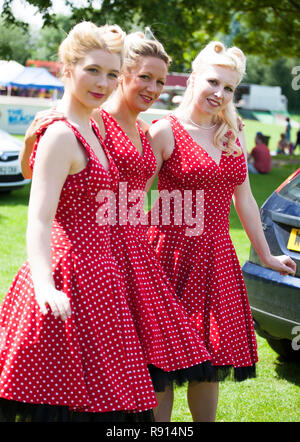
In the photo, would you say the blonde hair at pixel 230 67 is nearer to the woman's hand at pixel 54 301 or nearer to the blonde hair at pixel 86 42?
the blonde hair at pixel 86 42

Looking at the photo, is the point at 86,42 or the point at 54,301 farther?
the point at 86,42

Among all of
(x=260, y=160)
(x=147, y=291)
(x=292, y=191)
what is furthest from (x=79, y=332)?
(x=260, y=160)

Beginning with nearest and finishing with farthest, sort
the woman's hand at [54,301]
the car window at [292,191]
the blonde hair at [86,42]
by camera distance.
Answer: the woman's hand at [54,301]
the blonde hair at [86,42]
the car window at [292,191]

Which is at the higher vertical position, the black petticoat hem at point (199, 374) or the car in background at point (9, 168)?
the black petticoat hem at point (199, 374)

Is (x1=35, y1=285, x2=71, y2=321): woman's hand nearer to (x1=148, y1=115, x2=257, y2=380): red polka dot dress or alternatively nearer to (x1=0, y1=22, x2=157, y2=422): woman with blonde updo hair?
(x1=0, y1=22, x2=157, y2=422): woman with blonde updo hair

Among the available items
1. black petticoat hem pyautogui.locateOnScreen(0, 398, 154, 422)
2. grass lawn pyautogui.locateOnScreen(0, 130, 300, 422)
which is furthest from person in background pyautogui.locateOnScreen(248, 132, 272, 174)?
black petticoat hem pyautogui.locateOnScreen(0, 398, 154, 422)

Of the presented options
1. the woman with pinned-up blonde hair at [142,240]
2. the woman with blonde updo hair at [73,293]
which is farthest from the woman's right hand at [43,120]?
the woman with pinned-up blonde hair at [142,240]

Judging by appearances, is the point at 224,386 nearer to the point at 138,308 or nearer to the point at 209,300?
the point at 209,300

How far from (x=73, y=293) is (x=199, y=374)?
792 millimetres

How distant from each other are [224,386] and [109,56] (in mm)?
2576

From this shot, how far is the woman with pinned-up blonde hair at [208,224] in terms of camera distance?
10.3 ft

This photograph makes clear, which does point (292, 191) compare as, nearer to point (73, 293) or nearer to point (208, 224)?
point (208, 224)

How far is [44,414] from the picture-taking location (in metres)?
2.42

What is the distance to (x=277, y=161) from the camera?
70.5 feet
